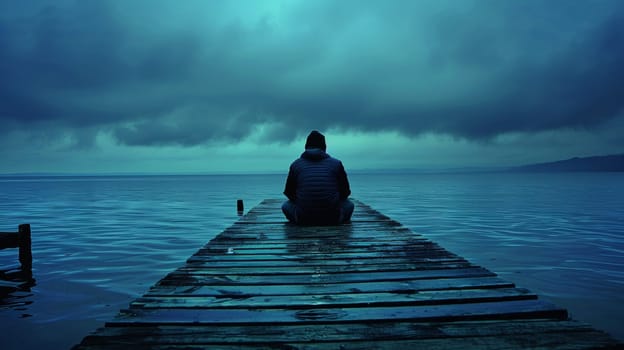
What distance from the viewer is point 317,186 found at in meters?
8.31

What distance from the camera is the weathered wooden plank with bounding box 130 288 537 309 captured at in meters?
3.55

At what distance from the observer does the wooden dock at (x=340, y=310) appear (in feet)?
9.05

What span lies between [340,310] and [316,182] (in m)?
5.00

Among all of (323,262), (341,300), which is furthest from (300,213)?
(341,300)

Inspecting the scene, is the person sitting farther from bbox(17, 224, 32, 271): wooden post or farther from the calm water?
bbox(17, 224, 32, 271): wooden post

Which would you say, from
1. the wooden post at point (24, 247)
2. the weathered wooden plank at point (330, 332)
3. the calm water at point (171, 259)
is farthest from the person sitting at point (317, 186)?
the wooden post at point (24, 247)

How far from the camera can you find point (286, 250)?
21.0 ft

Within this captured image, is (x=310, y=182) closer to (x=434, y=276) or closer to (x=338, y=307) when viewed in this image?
(x=434, y=276)

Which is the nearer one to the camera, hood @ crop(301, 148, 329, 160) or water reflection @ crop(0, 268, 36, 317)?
water reflection @ crop(0, 268, 36, 317)

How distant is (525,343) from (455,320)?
1.89 ft

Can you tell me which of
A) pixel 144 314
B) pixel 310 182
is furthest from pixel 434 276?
pixel 310 182

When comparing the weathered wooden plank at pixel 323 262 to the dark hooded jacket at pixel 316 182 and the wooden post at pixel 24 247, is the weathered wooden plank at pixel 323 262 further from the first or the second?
the wooden post at pixel 24 247

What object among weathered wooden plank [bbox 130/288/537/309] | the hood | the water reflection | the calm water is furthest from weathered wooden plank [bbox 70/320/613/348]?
the water reflection

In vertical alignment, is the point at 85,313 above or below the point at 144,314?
below
